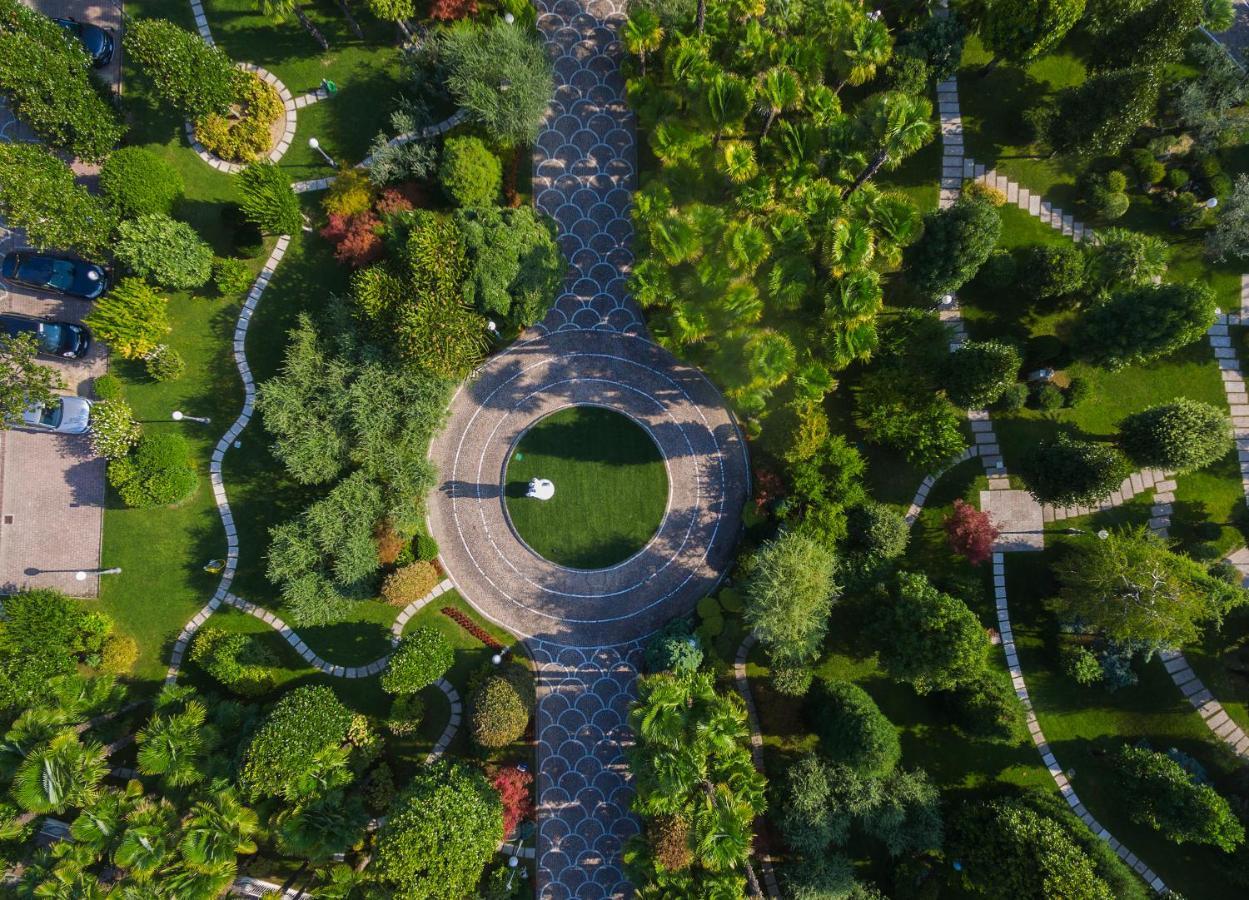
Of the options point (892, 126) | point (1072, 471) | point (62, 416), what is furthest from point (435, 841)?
point (892, 126)

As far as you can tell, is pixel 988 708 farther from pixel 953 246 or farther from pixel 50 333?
pixel 50 333

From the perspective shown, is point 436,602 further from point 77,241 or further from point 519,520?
point 77,241

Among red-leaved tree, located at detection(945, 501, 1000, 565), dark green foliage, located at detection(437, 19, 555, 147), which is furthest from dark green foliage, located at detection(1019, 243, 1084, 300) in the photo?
dark green foliage, located at detection(437, 19, 555, 147)

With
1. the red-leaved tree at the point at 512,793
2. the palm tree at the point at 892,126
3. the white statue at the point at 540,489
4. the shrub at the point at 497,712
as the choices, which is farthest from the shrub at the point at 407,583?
the palm tree at the point at 892,126

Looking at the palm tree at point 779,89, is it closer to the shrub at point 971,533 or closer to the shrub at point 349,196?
the shrub at point 349,196

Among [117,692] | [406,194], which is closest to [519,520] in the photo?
[406,194]

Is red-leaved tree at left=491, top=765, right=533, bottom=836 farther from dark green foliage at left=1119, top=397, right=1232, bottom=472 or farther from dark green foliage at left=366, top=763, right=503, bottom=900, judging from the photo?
dark green foliage at left=1119, top=397, right=1232, bottom=472
